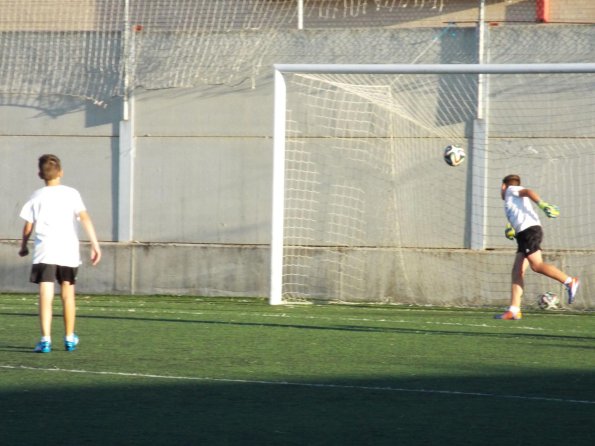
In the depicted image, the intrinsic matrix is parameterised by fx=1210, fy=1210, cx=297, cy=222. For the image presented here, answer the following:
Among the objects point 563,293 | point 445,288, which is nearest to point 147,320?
point 445,288

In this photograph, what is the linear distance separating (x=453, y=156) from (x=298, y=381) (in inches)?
282

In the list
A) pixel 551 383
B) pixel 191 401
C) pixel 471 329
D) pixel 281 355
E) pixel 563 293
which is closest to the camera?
pixel 191 401

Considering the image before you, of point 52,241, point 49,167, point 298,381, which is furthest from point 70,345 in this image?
point 298,381

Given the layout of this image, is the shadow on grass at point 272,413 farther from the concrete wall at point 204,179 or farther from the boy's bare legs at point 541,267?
the concrete wall at point 204,179

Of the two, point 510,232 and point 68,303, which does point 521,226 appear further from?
point 68,303

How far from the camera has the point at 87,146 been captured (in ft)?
A: 57.4

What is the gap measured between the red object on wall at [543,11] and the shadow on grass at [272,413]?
40.8 ft

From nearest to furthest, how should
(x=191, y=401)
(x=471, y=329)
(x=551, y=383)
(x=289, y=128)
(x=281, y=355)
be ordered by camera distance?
1. (x=191, y=401)
2. (x=551, y=383)
3. (x=281, y=355)
4. (x=471, y=329)
5. (x=289, y=128)

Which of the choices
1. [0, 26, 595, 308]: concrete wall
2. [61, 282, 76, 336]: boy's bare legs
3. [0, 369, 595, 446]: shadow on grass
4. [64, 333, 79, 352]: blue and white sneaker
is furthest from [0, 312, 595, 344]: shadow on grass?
[0, 26, 595, 308]: concrete wall

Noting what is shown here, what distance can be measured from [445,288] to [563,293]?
1.53 metres

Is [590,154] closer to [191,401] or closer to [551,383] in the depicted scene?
[551,383]

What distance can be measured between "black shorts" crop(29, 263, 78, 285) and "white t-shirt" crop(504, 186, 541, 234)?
19.0ft

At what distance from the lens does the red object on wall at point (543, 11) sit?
1991 cm

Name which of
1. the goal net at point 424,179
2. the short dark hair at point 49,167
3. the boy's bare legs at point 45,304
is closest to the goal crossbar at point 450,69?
the goal net at point 424,179
